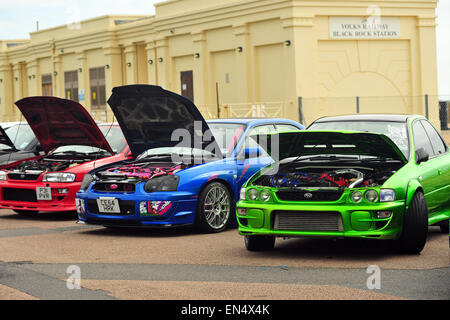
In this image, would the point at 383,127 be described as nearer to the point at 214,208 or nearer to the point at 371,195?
the point at 371,195

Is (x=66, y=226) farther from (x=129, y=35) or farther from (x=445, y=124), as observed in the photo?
(x=129, y=35)

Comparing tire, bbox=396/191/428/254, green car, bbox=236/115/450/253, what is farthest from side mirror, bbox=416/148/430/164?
tire, bbox=396/191/428/254

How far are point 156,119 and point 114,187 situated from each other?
4.11ft

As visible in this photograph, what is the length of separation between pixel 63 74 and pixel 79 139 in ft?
122

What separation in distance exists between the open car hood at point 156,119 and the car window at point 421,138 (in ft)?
8.94

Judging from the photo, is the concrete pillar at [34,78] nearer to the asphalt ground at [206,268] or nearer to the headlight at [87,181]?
the headlight at [87,181]

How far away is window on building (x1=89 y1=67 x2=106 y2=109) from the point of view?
45.2 m

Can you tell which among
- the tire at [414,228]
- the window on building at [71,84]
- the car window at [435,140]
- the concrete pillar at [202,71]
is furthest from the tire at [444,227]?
the window on building at [71,84]

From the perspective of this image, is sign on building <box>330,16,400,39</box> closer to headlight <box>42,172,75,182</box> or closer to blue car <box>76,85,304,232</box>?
blue car <box>76,85,304,232</box>

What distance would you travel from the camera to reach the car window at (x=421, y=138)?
968 centimetres

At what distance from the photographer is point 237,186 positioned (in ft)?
36.8

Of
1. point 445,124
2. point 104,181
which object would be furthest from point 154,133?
point 445,124

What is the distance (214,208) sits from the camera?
35.9ft

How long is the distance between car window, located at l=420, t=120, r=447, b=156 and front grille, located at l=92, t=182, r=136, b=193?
12.5 ft
